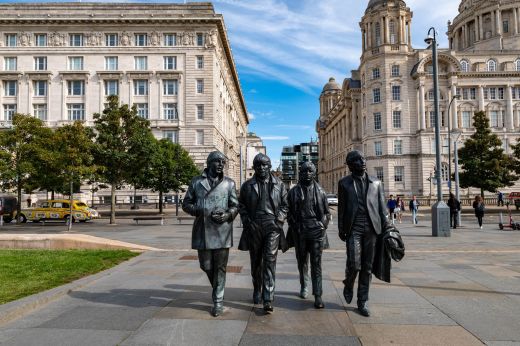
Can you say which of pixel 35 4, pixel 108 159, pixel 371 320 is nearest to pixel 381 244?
pixel 371 320

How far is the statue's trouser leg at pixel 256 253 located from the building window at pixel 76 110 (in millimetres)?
53766

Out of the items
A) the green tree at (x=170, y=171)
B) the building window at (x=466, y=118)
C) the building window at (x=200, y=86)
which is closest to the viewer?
the green tree at (x=170, y=171)

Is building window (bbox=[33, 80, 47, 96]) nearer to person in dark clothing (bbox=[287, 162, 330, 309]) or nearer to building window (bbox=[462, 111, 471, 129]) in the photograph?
person in dark clothing (bbox=[287, 162, 330, 309])

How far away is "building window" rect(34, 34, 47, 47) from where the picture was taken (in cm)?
5400

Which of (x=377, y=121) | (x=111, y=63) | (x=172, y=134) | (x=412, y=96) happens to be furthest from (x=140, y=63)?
(x=412, y=96)

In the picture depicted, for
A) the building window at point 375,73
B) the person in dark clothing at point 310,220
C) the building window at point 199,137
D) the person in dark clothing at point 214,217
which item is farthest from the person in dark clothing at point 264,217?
the building window at point 375,73

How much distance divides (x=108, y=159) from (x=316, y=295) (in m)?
22.8

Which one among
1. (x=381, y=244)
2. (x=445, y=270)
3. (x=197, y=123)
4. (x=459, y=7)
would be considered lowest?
(x=445, y=270)

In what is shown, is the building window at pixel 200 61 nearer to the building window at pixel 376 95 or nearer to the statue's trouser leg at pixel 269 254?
the building window at pixel 376 95

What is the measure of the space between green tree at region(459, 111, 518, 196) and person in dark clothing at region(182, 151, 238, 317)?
1579 inches

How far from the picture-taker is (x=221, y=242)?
548 cm

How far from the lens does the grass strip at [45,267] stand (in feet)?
23.5

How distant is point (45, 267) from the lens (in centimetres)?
928

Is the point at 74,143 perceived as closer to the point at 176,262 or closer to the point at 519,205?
the point at 176,262
